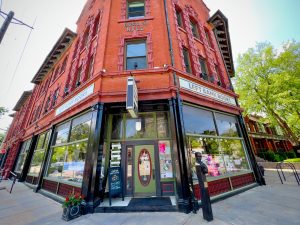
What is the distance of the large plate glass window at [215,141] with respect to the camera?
21.3ft

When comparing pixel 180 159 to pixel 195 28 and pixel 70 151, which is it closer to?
pixel 70 151

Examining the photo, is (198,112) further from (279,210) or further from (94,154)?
(94,154)

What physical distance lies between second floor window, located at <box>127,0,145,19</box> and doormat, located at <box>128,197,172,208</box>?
979cm

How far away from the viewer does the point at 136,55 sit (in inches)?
300

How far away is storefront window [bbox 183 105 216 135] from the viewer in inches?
→ 254

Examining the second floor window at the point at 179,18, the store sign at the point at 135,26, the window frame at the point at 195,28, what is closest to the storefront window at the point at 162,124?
the store sign at the point at 135,26

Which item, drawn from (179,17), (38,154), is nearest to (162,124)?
(179,17)

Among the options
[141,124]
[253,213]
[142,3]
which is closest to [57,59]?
[142,3]

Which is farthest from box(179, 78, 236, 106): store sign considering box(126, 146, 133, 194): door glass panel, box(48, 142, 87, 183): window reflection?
box(48, 142, 87, 183): window reflection

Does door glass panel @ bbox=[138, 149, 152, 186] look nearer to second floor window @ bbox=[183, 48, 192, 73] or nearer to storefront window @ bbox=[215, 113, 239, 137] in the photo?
storefront window @ bbox=[215, 113, 239, 137]

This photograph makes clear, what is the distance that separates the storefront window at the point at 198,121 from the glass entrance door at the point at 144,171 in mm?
1968

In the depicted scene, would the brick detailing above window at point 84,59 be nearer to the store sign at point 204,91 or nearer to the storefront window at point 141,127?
the storefront window at point 141,127

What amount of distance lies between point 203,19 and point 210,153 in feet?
34.1

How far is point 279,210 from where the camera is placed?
4418mm
